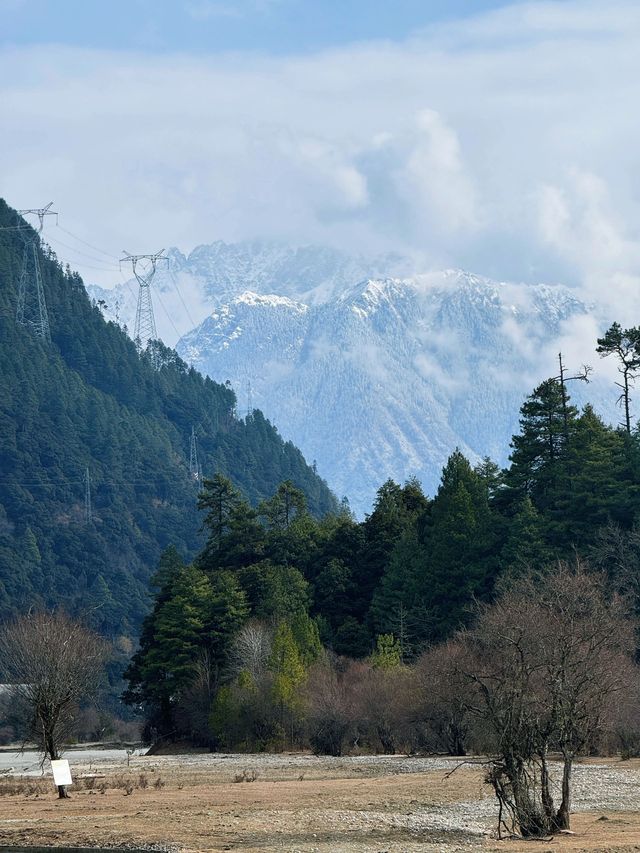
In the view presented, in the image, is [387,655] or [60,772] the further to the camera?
[387,655]

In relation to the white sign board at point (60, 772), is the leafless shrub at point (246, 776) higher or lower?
lower

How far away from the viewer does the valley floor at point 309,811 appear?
37219 millimetres

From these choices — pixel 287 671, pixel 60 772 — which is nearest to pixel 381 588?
pixel 287 671

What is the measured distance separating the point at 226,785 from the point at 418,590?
4526 cm

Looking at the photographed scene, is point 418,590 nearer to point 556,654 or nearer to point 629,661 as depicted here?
point 629,661

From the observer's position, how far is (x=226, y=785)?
5781 cm

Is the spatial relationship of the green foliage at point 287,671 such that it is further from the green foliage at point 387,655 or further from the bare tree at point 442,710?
the bare tree at point 442,710

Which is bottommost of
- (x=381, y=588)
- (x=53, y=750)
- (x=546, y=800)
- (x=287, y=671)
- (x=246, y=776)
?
(x=546, y=800)

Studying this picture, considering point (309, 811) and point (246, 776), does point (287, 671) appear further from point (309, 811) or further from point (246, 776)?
point (309, 811)

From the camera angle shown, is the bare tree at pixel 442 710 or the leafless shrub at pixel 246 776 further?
the bare tree at pixel 442 710

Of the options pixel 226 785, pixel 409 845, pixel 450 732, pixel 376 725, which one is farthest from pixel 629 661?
pixel 409 845

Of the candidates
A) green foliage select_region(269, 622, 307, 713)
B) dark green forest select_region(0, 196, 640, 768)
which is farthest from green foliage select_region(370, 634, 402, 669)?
green foliage select_region(269, 622, 307, 713)

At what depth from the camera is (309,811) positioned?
1766 inches

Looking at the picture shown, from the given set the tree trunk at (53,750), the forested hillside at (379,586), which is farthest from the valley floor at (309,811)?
the forested hillside at (379,586)
